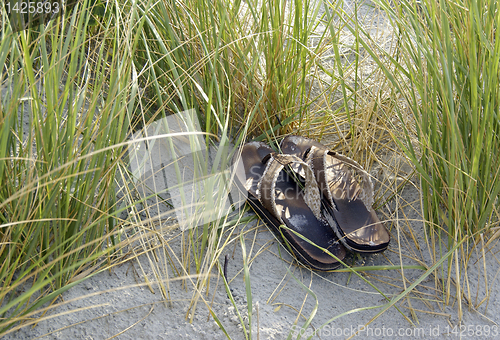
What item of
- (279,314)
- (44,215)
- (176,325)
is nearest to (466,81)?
(279,314)

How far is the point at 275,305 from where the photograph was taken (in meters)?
1.08

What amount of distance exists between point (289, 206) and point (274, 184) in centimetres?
13

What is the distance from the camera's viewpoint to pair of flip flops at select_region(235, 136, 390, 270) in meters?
1.21

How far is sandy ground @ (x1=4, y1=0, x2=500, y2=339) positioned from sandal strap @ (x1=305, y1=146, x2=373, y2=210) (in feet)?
0.46

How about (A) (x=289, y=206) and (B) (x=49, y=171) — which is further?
(A) (x=289, y=206)

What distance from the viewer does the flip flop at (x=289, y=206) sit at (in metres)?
1.20

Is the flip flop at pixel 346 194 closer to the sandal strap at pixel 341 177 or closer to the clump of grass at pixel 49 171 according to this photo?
the sandal strap at pixel 341 177

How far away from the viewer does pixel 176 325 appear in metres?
0.94

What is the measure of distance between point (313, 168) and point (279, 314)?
54cm

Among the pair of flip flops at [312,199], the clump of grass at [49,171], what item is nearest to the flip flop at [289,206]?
the pair of flip flops at [312,199]

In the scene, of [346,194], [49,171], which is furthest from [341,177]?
[49,171]

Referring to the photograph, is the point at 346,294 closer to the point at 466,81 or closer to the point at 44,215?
the point at 466,81

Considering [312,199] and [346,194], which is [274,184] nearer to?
[312,199]

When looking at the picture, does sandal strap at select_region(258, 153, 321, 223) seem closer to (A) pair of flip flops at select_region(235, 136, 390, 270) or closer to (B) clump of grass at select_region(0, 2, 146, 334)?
(A) pair of flip flops at select_region(235, 136, 390, 270)
